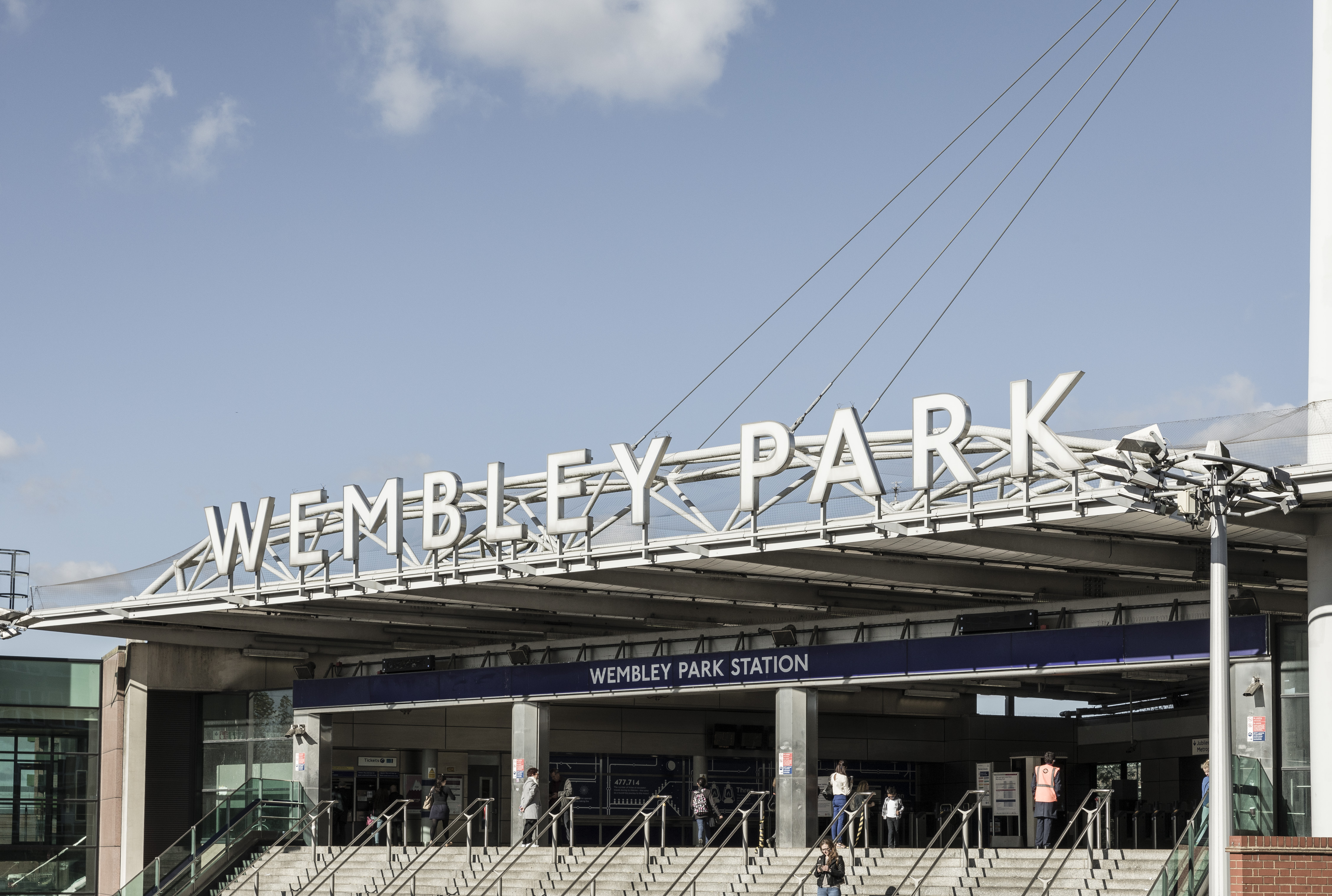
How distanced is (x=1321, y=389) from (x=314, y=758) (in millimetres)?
22794

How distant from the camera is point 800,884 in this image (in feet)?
78.2

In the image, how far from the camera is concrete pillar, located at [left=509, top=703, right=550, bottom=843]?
1305 inches

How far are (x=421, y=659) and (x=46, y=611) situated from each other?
7.73 meters

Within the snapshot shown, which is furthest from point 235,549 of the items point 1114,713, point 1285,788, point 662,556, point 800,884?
point 1114,713

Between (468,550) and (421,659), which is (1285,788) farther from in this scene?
(421,659)

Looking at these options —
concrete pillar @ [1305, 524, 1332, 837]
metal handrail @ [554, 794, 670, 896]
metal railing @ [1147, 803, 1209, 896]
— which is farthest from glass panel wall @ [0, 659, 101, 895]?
concrete pillar @ [1305, 524, 1332, 837]

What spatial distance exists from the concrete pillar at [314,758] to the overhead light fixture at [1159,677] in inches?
674

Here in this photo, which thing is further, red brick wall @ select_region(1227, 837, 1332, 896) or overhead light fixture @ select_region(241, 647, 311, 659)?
overhead light fixture @ select_region(241, 647, 311, 659)

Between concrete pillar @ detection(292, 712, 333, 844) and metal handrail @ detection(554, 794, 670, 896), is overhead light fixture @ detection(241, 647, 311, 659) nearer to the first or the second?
concrete pillar @ detection(292, 712, 333, 844)

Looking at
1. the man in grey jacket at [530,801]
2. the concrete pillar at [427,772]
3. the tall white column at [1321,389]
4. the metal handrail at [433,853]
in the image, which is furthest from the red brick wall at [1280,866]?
the concrete pillar at [427,772]

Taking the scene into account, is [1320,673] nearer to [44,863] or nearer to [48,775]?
[44,863]

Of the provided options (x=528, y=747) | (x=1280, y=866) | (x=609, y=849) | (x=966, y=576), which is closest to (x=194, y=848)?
(x=528, y=747)

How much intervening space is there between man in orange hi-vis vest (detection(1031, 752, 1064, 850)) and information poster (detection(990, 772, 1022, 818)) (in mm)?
5748

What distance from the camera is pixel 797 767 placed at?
29.3 meters
